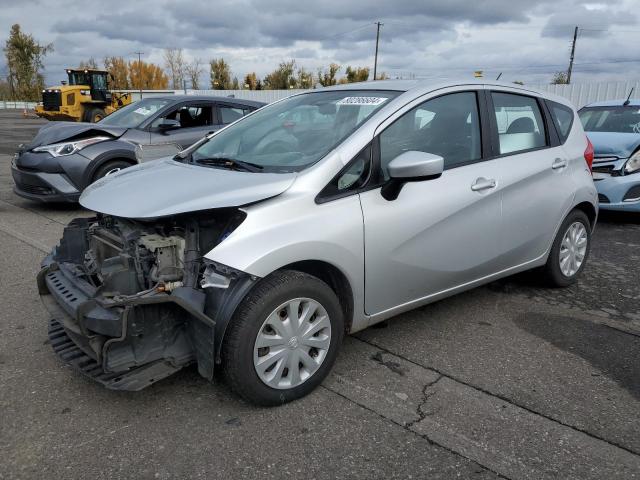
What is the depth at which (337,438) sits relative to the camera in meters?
2.63

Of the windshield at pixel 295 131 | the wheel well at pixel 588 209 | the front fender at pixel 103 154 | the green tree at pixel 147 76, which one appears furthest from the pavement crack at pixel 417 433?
the green tree at pixel 147 76

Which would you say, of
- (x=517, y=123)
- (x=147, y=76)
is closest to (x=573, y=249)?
(x=517, y=123)

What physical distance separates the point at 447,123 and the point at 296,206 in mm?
1389

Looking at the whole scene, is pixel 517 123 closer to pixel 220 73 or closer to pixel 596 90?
pixel 596 90

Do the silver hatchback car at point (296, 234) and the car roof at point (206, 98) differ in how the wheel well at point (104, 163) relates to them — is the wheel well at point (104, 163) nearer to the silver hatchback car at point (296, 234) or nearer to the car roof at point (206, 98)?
the car roof at point (206, 98)

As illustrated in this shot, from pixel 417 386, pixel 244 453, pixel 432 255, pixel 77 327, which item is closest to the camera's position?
pixel 244 453

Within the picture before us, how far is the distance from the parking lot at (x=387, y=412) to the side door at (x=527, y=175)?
606 mm

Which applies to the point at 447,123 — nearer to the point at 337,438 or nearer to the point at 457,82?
the point at 457,82

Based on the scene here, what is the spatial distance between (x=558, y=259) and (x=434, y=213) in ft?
5.71

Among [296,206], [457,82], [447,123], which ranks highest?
[457,82]

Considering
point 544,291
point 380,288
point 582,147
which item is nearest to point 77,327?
point 380,288

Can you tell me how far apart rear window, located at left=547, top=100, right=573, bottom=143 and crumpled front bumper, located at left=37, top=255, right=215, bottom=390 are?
3325 mm

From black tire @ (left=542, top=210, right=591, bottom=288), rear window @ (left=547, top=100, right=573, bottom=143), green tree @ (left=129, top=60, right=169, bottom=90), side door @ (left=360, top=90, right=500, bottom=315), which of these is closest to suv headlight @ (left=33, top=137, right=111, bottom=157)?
side door @ (left=360, top=90, right=500, bottom=315)

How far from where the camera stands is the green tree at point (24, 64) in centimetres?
6006
